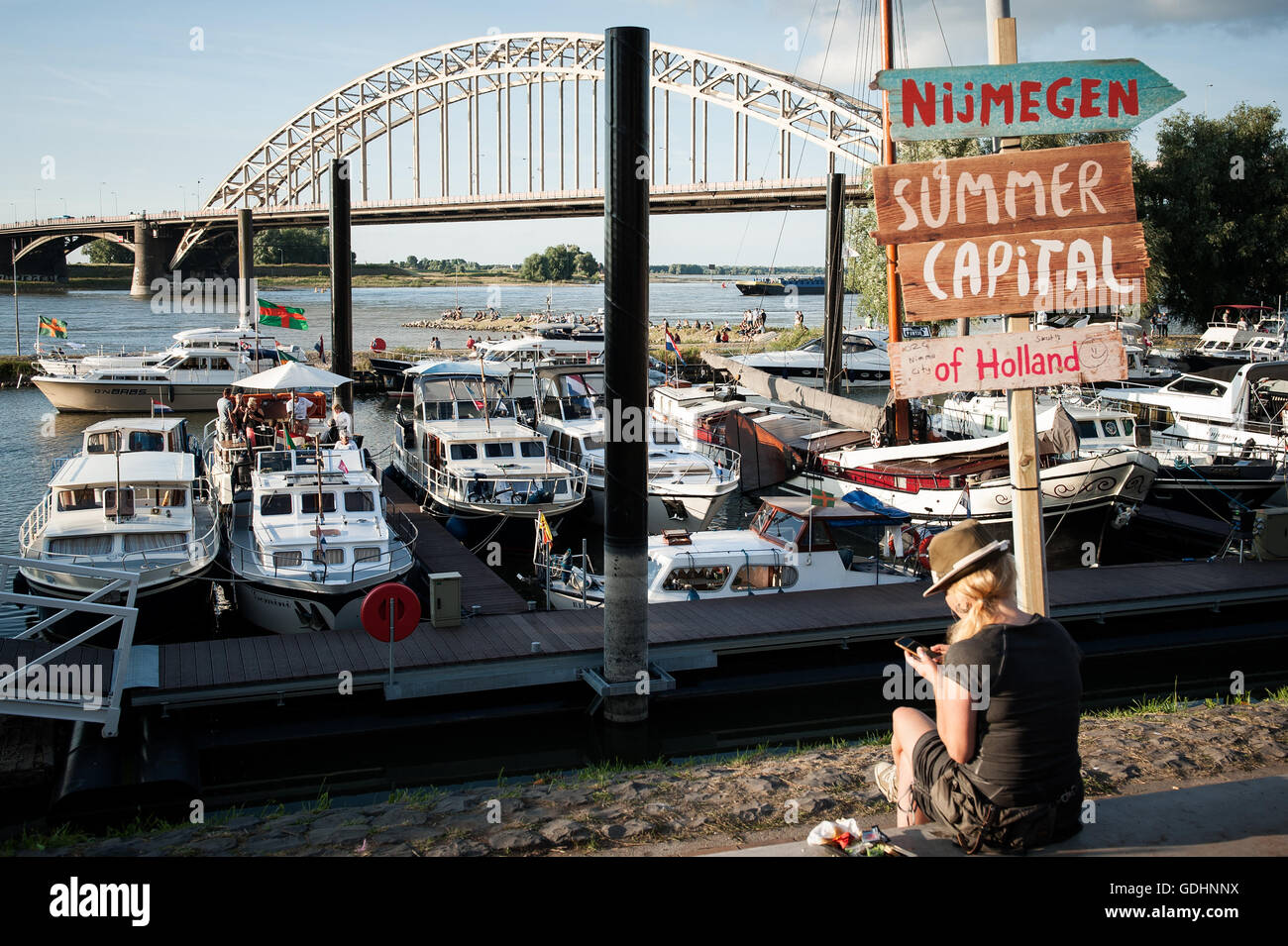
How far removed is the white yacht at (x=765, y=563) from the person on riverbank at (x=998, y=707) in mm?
11361

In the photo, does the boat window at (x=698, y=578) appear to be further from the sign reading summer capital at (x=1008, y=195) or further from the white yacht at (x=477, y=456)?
the sign reading summer capital at (x=1008, y=195)

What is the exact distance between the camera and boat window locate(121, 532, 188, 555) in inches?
690

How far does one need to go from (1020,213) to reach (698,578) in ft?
33.7

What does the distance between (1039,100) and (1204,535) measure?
63.4 ft

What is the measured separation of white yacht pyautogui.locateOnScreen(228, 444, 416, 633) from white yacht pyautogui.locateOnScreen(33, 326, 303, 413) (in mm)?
28213

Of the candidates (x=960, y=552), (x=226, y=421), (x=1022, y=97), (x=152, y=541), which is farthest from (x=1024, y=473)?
(x=226, y=421)

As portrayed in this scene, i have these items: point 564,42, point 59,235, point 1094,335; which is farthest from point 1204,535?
point 59,235

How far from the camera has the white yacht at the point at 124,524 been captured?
55.9 feet

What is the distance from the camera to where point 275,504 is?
62.0 feet

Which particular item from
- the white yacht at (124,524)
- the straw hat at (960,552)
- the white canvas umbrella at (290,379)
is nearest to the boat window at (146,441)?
the white yacht at (124,524)

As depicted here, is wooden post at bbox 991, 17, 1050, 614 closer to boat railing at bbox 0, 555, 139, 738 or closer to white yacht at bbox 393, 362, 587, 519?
boat railing at bbox 0, 555, 139, 738

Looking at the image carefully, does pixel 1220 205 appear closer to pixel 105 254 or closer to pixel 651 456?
pixel 651 456

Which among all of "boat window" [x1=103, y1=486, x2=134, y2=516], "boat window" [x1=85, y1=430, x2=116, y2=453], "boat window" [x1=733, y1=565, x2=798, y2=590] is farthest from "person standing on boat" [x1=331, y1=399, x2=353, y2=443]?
"boat window" [x1=733, y1=565, x2=798, y2=590]
